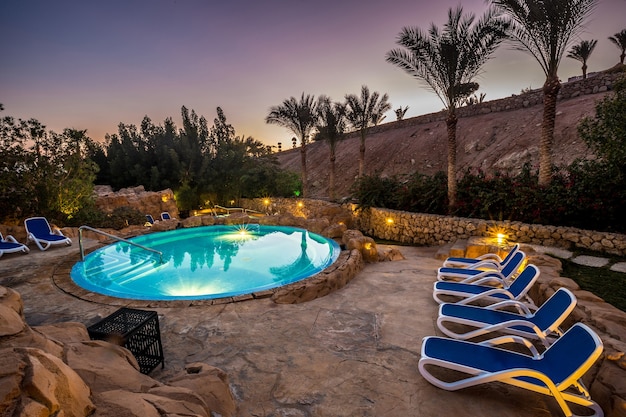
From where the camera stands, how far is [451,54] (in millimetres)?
10281

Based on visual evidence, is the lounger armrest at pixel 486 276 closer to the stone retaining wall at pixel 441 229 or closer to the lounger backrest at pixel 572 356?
the lounger backrest at pixel 572 356

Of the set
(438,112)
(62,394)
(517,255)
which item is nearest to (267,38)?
(517,255)

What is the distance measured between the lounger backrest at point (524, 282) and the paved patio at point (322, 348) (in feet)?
4.23

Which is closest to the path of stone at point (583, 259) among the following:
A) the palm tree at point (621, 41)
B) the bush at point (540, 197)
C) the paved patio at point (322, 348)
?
the bush at point (540, 197)

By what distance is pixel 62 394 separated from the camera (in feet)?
5.03

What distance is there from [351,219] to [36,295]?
1286 cm

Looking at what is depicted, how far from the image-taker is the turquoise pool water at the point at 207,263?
23.0 feet

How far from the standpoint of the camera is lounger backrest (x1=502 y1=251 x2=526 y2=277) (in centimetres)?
520

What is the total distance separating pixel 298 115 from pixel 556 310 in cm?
1817

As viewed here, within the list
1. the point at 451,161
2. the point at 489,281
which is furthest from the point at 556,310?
the point at 451,161

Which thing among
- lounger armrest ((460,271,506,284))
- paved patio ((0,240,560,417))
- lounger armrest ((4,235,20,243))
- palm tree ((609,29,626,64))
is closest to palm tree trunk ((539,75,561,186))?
lounger armrest ((460,271,506,284))

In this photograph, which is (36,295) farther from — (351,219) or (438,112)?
(438,112)

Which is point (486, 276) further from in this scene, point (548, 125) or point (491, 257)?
point (548, 125)

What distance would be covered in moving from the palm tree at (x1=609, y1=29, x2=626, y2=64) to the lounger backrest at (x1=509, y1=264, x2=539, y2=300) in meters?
32.7
